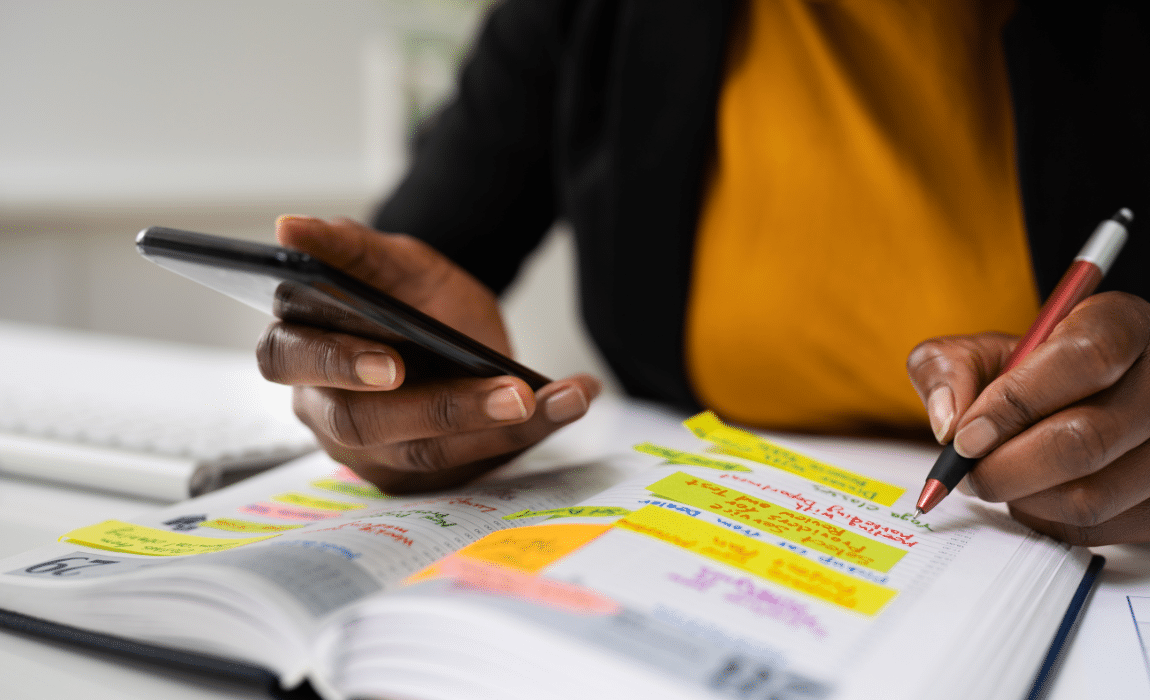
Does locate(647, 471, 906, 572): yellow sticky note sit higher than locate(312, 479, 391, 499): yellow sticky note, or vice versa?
locate(647, 471, 906, 572): yellow sticky note

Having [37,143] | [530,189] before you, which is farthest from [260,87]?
[530,189]

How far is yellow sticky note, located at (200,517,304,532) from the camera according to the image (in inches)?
14.7

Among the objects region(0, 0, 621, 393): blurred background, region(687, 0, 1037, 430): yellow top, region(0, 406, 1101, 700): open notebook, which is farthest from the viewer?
region(0, 0, 621, 393): blurred background

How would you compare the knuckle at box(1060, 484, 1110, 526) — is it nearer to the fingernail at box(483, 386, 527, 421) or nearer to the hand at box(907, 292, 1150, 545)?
the hand at box(907, 292, 1150, 545)

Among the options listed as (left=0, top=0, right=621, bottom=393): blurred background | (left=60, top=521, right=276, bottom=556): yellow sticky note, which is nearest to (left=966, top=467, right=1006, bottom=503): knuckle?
(left=60, top=521, right=276, bottom=556): yellow sticky note

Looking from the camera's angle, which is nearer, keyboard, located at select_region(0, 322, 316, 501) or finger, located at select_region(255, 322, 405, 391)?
finger, located at select_region(255, 322, 405, 391)

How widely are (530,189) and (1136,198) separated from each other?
0.60 meters

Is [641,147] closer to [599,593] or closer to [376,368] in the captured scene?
[376,368]

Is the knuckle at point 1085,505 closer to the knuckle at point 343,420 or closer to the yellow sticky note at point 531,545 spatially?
the yellow sticky note at point 531,545

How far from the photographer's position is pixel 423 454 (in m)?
0.42

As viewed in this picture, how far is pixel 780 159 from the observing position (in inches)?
25.3

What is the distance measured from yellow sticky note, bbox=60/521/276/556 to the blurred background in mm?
1234

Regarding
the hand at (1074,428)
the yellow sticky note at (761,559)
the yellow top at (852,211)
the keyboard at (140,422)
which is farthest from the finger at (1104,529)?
the keyboard at (140,422)

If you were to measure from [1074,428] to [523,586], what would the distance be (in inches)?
9.6
